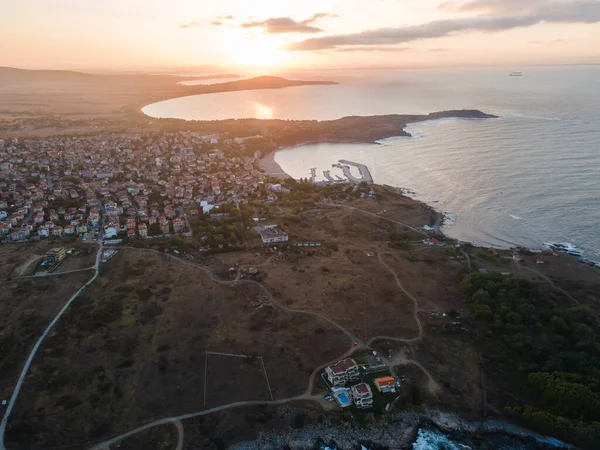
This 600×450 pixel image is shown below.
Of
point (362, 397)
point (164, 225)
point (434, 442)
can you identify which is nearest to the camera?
point (434, 442)

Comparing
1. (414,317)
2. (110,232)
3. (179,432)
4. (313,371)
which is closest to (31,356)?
(179,432)

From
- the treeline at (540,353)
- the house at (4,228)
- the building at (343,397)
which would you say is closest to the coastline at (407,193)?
the treeline at (540,353)

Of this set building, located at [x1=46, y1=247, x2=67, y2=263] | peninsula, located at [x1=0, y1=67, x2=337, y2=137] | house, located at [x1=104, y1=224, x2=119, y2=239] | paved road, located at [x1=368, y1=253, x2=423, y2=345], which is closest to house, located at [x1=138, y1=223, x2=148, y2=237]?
house, located at [x1=104, y1=224, x2=119, y2=239]

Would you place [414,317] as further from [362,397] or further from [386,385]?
[362,397]

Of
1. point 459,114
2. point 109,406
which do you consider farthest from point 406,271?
point 459,114

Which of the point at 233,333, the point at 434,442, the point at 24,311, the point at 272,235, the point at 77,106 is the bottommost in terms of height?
the point at 434,442

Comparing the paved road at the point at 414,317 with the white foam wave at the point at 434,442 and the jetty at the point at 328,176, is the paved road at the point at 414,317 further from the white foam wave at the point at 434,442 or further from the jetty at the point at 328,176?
the jetty at the point at 328,176
